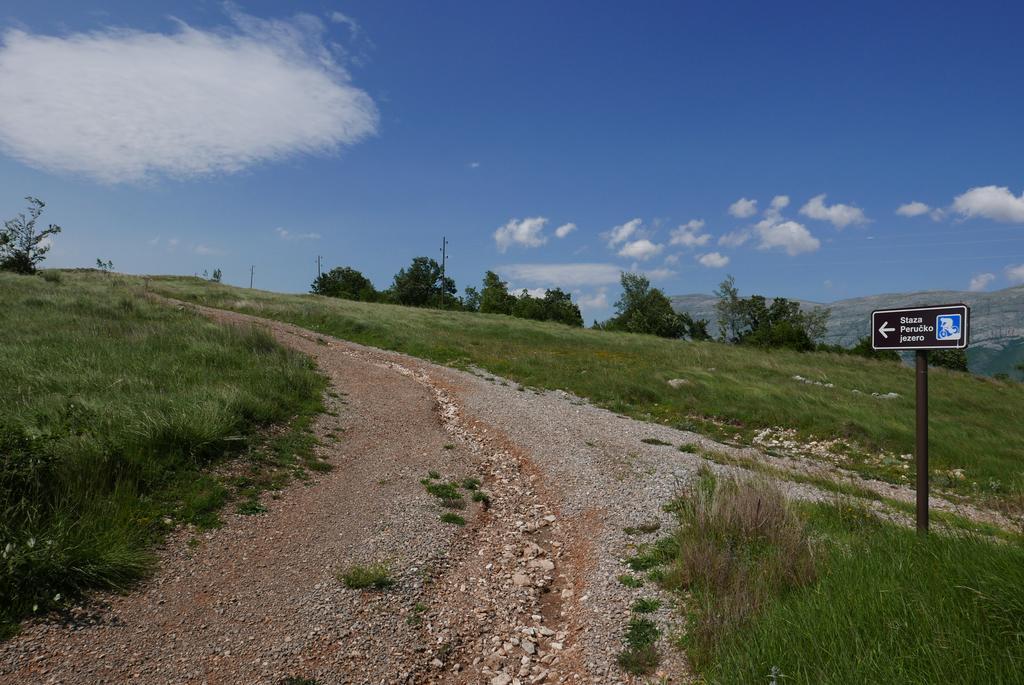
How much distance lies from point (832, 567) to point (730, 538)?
1.39 meters

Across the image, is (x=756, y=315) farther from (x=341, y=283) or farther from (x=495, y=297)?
(x=341, y=283)

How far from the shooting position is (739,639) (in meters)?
4.47

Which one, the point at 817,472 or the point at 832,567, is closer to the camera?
the point at 832,567

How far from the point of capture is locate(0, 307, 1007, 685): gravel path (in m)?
4.93

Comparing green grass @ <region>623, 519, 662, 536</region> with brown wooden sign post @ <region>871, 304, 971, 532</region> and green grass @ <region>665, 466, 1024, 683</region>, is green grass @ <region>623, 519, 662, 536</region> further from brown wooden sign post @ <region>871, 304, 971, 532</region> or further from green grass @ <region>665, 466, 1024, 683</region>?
brown wooden sign post @ <region>871, 304, 971, 532</region>

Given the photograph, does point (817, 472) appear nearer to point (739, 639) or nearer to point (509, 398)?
point (509, 398)

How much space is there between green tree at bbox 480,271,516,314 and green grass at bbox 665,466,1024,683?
88241 mm

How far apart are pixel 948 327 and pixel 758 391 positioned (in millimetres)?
17893

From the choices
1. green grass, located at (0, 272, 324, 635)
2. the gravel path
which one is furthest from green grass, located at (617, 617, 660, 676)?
green grass, located at (0, 272, 324, 635)

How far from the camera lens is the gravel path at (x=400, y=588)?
493cm

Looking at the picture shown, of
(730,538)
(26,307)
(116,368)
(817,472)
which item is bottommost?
(817,472)

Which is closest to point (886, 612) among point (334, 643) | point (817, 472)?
point (334, 643)

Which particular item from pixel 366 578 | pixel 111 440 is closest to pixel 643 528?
pixel 366 578

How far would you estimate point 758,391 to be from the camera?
22.7 meters
